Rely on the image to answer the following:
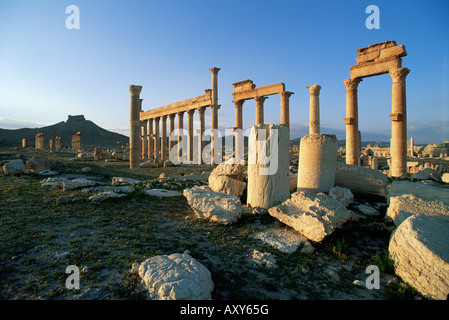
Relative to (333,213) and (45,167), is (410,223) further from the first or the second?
(45,167)

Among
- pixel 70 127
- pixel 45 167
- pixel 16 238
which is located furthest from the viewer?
pixel 70 127

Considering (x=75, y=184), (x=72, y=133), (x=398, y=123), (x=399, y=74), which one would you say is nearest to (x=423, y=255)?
(x=75, y=184)

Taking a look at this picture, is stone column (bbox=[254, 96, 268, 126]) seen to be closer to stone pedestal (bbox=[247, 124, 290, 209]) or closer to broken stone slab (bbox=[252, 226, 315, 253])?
stone pedestal (bbox=[247, 124, 290, 209])

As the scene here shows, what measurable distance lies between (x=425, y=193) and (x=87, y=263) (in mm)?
8188

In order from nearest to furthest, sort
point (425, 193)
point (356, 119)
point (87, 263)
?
point (87, 263), point (425, 193), point (356, 119)

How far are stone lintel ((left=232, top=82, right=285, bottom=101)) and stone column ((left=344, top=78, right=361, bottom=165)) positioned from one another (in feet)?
16.6

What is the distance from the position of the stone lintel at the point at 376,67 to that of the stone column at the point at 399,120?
0.51 m

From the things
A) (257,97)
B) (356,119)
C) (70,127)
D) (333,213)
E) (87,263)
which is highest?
(70,127)

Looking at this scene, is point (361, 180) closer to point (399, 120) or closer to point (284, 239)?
point (284, 239)

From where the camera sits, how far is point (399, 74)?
14.8 metres

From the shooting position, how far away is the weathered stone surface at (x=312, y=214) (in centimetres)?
491

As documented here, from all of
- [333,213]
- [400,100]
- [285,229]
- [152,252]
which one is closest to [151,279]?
[152,252]

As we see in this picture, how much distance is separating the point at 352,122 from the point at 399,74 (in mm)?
3799

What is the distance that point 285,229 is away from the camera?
5711 mm
